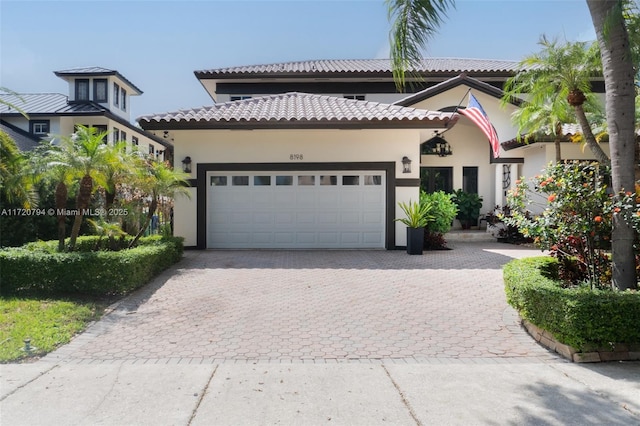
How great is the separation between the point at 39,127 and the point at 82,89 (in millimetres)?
3587

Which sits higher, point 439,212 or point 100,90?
point 100,90

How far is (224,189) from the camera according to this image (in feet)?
41.1

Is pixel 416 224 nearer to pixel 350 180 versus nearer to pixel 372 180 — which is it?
pixel 372 180

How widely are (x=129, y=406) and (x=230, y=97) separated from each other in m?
17.7

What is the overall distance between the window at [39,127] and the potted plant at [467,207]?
2449cm

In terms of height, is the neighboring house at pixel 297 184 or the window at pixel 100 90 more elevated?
the window at pixel 100 90

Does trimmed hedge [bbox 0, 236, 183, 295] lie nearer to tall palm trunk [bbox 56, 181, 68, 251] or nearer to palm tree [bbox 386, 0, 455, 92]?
tall palm trunk [bbox 56, 181, 68, 251]

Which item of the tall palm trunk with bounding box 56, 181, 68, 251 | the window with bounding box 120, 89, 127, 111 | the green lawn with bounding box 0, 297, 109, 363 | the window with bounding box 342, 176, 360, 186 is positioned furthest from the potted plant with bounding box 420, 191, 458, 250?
the window with bounding box 120, 89, 127, 111

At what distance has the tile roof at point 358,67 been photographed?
19.0m

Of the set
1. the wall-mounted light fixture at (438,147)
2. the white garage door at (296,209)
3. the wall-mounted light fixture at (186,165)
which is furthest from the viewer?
the wall-mounted light fixture at (438,147)

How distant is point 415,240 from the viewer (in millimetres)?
11602

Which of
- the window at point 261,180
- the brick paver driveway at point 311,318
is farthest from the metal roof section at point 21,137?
the brick paver driveway at point 311,318

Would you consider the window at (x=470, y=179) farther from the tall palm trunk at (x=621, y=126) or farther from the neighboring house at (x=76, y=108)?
the neighboring house at (x=76, y=108)

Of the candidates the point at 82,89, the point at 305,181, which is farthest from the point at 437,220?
the point at 82,89
